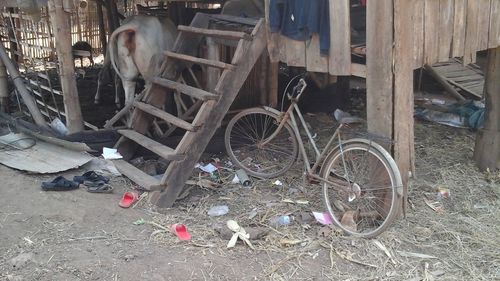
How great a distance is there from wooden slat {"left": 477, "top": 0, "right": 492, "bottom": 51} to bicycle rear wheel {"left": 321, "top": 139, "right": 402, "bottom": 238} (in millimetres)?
2036

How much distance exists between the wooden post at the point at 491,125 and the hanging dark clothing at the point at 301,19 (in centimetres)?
259

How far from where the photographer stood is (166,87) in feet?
20.3

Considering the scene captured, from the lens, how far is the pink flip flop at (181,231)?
4.47 meters

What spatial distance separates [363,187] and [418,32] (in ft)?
4.87

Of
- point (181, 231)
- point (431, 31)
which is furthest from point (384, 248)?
point (431, 31)

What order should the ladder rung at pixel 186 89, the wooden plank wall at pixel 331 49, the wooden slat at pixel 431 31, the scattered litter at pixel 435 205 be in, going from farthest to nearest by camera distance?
the ladder rung at pixel 186 89 < the scattered litter at pixel 435 205 < the wooden plank wall at pixel 331 49 < the wooden slat at pixel 431 31

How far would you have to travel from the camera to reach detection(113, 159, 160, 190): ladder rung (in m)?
5.11

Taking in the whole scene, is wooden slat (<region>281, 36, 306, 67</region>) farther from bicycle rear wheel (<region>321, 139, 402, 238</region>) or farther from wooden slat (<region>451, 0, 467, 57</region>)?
wooden slat (<region>451, 0, 467, 57</region>)

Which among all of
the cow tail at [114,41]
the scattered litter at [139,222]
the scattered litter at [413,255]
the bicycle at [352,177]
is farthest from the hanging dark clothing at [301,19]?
the cow tail at [114,41]

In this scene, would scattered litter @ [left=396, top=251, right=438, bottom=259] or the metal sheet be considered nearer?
scattered litter @ [left=396, top=251, right=438, bottom=259]

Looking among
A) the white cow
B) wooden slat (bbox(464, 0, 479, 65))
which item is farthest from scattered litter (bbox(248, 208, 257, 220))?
the white cow

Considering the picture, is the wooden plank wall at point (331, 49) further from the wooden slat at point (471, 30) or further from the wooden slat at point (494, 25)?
the wooden slat at point (494, 25)

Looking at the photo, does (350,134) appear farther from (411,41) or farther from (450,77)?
(450,77)

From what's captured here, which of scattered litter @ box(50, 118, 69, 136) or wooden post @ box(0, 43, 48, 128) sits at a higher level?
wooden post @ box(0, 43, 48, 128)
